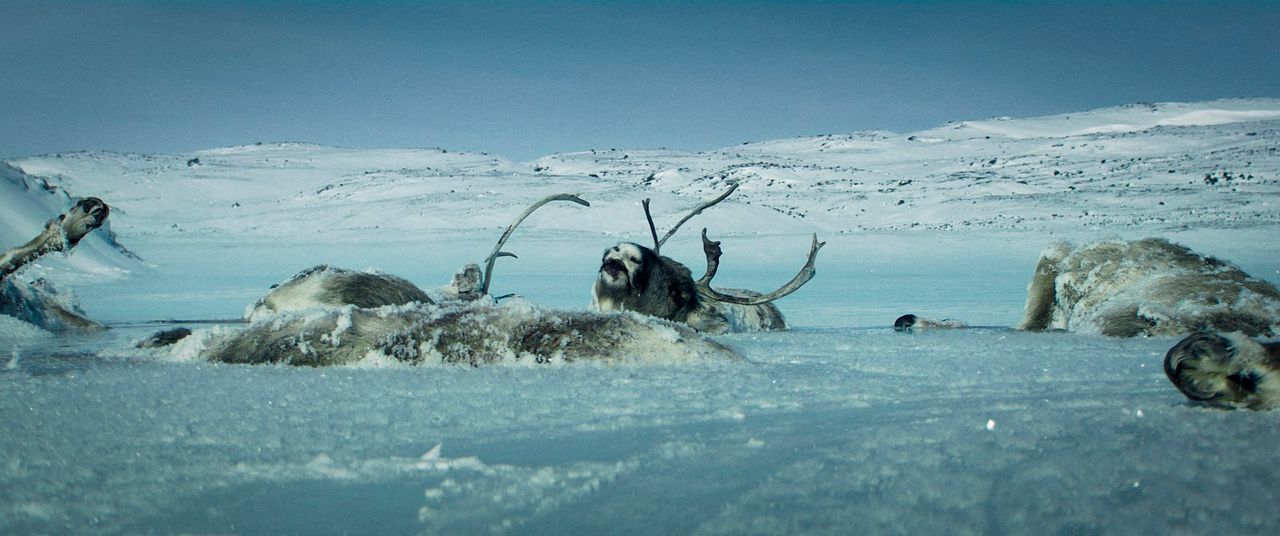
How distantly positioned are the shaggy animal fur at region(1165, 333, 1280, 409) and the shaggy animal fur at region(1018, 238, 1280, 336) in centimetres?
396

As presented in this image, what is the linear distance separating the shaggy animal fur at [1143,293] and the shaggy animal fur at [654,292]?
2.72m

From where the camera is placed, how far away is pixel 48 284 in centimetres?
808

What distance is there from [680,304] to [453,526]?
5.61 m

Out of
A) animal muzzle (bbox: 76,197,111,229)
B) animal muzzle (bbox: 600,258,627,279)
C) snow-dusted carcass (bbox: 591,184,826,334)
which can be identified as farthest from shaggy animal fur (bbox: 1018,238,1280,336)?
animal muzzle (bbox: 76,197,111,229)

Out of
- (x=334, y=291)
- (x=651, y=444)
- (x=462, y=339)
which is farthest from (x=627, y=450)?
(x=334, y=291)

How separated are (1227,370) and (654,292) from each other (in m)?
4.50

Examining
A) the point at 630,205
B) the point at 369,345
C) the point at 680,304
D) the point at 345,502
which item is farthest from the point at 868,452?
the point at 630,205

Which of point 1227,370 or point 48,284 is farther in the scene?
point 48,284

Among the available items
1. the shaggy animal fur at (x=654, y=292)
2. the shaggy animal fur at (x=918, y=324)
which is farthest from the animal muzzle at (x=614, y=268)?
the shaggy animal fur at (x=918, y=324)

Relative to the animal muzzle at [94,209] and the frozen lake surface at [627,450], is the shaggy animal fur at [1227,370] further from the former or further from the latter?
the animal muzzle at [94,209]

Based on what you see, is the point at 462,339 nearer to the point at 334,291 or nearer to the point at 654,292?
the point at 334,291

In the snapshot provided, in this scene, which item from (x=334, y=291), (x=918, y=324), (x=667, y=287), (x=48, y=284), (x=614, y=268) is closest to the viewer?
(x=334, y=291)

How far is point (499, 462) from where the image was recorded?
1975 millimetres

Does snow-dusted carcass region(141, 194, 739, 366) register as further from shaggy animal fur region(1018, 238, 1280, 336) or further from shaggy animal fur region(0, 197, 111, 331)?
shaggy animal fur region(1018, 238, 1280, 336)
